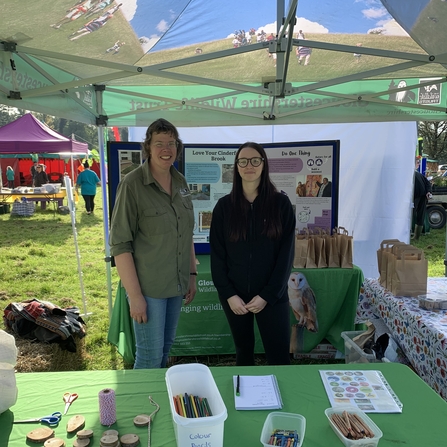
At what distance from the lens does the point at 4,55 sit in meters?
2.11

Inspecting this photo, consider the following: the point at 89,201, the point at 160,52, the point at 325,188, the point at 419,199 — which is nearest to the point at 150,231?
the point at 160,52

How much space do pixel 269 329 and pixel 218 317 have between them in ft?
3.75

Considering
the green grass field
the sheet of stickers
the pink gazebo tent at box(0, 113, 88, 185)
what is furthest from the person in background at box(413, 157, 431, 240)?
the pink gazebo tent at box(0, 113, 88, 185)

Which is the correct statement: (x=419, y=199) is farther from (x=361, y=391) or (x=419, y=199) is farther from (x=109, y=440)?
(x=109, y=440)

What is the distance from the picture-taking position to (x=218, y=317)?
304cm

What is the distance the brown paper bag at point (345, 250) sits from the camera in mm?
2916

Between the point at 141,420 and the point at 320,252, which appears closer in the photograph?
the point at 141,420

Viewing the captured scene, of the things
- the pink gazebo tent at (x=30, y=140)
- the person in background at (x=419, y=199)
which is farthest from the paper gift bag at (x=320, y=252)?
the pink gazebo tent at (x=30, y=140)

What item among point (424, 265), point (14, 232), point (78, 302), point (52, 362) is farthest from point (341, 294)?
point (14, 232)

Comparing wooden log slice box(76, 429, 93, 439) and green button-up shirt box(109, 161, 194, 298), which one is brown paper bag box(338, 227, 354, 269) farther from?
wooden log slice box(76, 429, 93, 439)

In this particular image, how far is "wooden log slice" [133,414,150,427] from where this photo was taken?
3.53 feet

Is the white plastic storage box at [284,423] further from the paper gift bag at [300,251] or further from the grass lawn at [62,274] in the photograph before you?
the grass lawn at [62,274]

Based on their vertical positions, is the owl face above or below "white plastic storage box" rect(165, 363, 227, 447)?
below

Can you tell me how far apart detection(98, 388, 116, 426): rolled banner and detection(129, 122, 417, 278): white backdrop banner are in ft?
11.5
